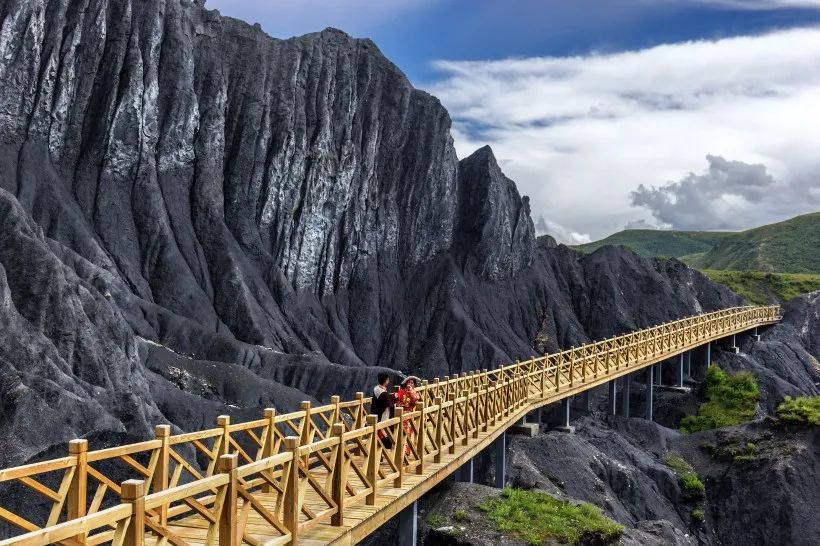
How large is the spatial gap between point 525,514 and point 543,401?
11.3m

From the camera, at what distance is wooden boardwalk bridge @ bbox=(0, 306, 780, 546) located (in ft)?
24.9

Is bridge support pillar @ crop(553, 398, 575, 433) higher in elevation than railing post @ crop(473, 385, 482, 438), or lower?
lower

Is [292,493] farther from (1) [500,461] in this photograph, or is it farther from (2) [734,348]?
(2) [734,348]

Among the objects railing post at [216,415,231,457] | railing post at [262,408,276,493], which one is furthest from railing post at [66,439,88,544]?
railing post at [262,408,276,493]

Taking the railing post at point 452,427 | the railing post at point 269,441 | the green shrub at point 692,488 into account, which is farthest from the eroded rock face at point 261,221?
the green shrub at point 692,488

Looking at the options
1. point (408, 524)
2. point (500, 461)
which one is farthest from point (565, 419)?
point (408, 524)

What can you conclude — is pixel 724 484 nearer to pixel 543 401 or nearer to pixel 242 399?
pixel 543 401

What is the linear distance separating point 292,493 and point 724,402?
128 feet

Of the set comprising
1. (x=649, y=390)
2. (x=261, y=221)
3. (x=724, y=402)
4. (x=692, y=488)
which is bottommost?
(x=692, y=488)

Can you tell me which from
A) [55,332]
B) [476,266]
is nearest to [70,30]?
[55,332]

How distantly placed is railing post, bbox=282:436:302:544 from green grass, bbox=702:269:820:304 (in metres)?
97.3

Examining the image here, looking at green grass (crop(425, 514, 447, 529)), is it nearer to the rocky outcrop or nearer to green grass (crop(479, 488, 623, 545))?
green grass (crop(479, 488, 623, 545))

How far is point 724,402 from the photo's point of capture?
43156 millimetres

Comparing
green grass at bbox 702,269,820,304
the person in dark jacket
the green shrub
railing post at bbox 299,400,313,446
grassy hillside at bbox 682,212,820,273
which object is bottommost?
the green shrub
